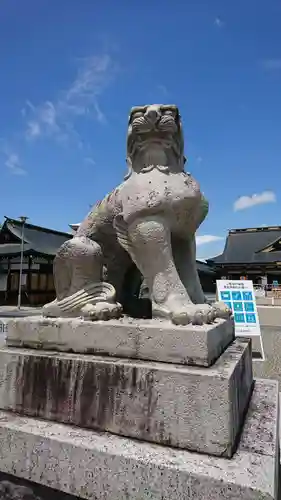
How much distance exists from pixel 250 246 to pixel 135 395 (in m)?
26.2

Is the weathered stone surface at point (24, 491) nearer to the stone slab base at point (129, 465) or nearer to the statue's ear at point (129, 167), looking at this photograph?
the stone slab base at point (129, 465)

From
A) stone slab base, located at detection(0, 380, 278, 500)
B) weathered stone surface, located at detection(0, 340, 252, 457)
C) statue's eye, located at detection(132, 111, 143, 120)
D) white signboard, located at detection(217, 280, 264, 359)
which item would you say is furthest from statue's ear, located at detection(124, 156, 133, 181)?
white signboard, located at detection(217, 280, 264, 359)

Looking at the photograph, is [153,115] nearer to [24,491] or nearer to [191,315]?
[191,315]

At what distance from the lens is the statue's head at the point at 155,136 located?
6.77 feet

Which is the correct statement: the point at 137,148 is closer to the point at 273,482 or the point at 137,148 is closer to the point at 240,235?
the point at 273,482

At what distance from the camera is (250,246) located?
26328mm

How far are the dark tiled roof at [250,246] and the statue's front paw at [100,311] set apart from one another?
21.2 meters

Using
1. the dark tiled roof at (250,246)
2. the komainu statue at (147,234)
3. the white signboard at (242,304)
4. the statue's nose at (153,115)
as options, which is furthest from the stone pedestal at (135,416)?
the dark tiled roof at (250,246)

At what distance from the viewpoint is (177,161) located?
86.2 inches

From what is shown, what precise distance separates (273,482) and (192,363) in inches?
19.9

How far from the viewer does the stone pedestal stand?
1311 millimetres

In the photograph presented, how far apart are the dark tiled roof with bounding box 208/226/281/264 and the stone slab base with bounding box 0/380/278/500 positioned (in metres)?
21.5

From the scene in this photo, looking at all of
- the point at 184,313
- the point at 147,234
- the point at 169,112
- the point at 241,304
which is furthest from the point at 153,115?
the point at 241,304

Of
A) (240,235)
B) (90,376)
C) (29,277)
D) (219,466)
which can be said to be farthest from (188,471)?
(240,235)
